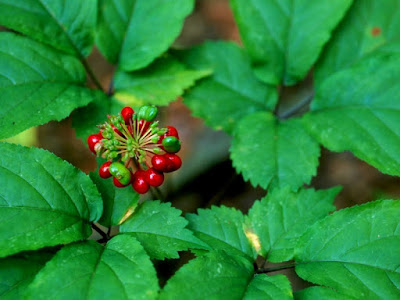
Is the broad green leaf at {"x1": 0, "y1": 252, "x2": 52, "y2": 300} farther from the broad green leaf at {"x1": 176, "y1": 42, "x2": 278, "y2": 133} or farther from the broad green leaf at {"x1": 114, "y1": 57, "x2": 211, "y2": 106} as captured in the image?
the broad green leaf at {"x1": 176, "y1": 42, "x2": 278, "y2": 133}

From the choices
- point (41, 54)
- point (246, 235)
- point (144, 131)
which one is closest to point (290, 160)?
point (246, 235)

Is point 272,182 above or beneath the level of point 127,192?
beneath

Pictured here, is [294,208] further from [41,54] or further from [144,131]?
[41,54]

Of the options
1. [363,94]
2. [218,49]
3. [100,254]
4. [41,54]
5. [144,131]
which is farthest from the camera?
[218,49]

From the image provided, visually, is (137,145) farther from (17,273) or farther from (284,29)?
(284,29)

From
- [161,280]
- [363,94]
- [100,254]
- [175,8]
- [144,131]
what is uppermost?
[175,8]

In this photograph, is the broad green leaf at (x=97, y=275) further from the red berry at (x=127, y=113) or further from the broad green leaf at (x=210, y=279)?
the red berry at (x=127, y=113)
